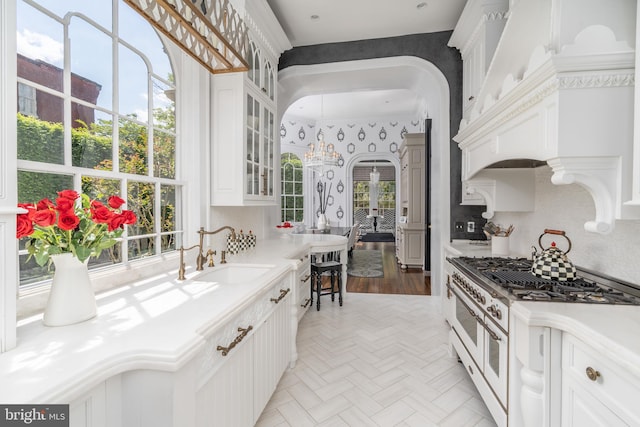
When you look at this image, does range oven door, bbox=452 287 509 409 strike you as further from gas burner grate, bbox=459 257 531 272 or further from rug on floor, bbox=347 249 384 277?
rug on floor, bbox=347 249 384 277

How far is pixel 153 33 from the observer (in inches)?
82.5

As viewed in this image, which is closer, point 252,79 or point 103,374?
point 103,374

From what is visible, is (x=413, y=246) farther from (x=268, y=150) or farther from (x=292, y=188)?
(x=268, y=150)

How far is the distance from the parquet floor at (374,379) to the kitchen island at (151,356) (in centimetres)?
46

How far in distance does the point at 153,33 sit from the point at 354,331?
308cm

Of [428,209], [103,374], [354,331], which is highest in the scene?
[428,209]

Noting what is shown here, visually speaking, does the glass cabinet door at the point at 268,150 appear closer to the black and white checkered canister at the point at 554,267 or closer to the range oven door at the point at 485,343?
the range oven door at the point at 485,343

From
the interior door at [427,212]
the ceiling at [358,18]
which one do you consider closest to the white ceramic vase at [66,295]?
the ceiling at [358,18]

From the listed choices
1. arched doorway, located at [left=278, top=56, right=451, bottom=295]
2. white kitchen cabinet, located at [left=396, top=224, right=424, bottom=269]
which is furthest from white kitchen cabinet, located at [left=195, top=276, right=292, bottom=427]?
white kitchen cabinet, located at [left=396, top=224, right=424, bottom=269]

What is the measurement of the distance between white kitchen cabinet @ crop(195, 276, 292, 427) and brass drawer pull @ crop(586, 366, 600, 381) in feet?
4.46

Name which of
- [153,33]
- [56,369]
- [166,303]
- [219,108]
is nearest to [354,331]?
[166,303]

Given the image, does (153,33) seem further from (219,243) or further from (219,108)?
(219,243)

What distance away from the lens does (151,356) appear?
3.04 ft

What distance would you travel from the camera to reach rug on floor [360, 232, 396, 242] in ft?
35.3
